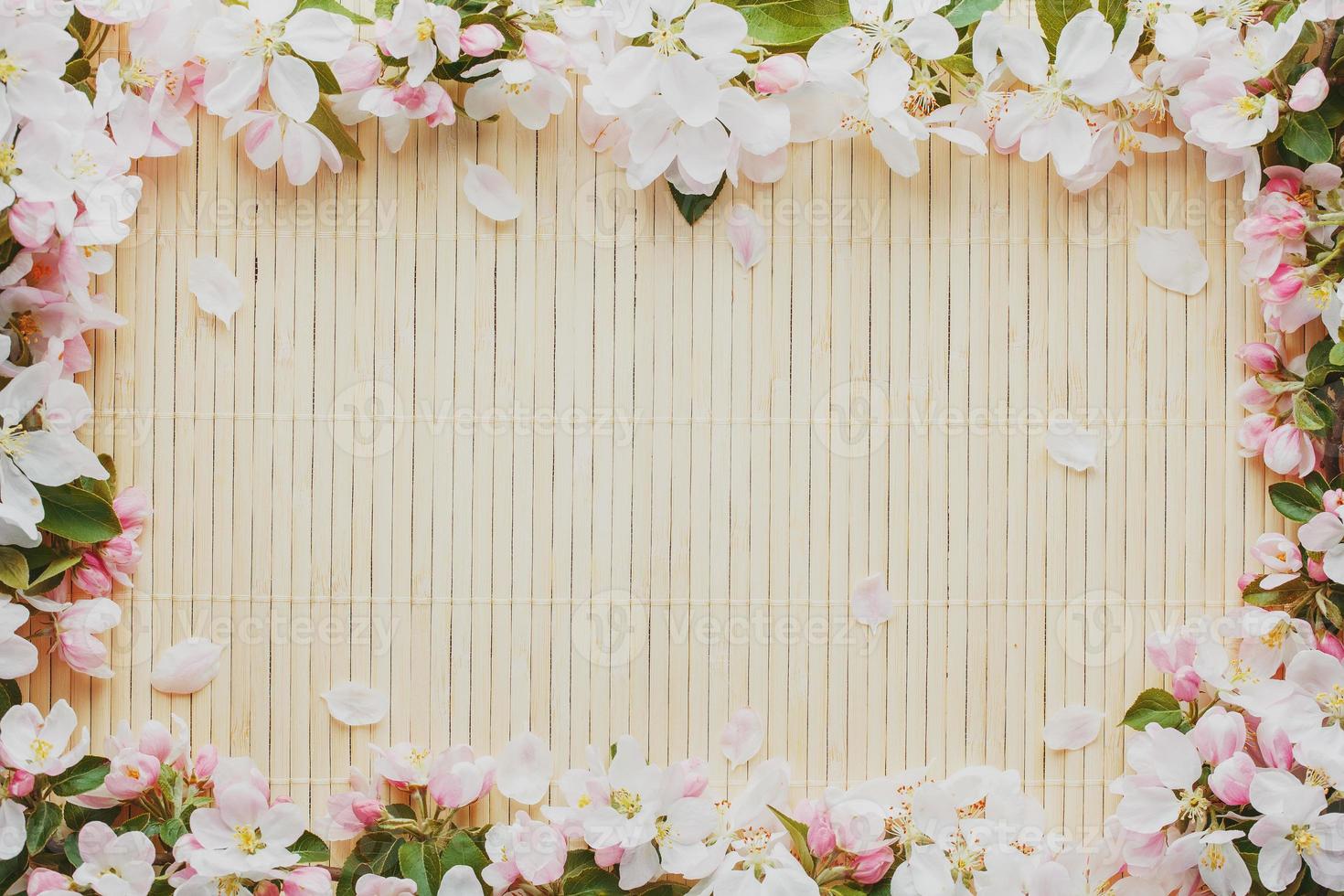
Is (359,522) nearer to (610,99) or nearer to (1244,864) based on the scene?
(610,99)

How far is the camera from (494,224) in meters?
0.83

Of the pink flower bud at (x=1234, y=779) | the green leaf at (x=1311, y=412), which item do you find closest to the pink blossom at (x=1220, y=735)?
the pink flower bud at (x=1234, y=779)

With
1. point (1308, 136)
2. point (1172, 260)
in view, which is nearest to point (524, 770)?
point (1172, 260)

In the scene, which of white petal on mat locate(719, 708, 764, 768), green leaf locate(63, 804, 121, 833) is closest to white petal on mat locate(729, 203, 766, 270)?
white petal on mat locate(719, 708, 764, 768)

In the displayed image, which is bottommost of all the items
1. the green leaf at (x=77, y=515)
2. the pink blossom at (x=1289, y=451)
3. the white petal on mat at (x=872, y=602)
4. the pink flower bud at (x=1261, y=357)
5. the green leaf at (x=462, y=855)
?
the green leaf at (x=462, y=855)

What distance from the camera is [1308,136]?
0.78 metres

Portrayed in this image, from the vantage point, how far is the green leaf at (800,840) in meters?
0.79

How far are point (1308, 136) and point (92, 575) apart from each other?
3.40 ft

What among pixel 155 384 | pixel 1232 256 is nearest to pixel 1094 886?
pixel 1232 256

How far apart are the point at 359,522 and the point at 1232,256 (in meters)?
0.78

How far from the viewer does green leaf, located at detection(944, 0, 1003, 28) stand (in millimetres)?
784

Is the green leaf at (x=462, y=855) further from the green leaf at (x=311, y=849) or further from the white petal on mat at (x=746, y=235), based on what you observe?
the white petal on mat at (x=746, y=235)

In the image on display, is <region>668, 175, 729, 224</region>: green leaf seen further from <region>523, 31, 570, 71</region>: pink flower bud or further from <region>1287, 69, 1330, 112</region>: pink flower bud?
<region>1287, 69, 1330, 112</region>: pink flower bud

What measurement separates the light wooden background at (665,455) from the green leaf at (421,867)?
9cm
